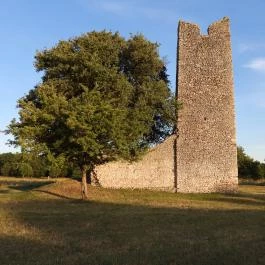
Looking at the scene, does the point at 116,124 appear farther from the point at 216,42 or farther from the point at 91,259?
the point at 91,259

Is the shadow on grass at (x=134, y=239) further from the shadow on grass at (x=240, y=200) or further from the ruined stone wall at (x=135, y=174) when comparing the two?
the ruined stone wall at (x=135, y=174)

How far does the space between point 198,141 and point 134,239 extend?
984 inches

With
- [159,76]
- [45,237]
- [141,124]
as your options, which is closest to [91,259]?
[45,237]

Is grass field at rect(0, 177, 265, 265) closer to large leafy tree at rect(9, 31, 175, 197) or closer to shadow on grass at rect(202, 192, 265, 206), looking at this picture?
large leafy tree at rect(9, 31, 175, 197)

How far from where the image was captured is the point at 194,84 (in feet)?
123

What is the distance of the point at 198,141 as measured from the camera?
37.1 metres

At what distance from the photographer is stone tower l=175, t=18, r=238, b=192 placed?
3691 centimetres

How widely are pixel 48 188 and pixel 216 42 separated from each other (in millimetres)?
16712

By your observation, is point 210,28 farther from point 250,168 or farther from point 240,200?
point 250,168

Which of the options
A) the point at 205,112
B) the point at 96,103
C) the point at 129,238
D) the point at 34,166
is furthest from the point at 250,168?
the point at 129,238

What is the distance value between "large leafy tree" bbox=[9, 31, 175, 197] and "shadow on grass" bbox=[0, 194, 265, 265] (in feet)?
30.2

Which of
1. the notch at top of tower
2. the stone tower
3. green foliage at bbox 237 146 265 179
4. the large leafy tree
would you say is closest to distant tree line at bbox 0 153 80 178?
the large leafy tree

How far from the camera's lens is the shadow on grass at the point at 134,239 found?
9.75 meters

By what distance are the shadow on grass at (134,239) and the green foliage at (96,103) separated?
9.08 metres
